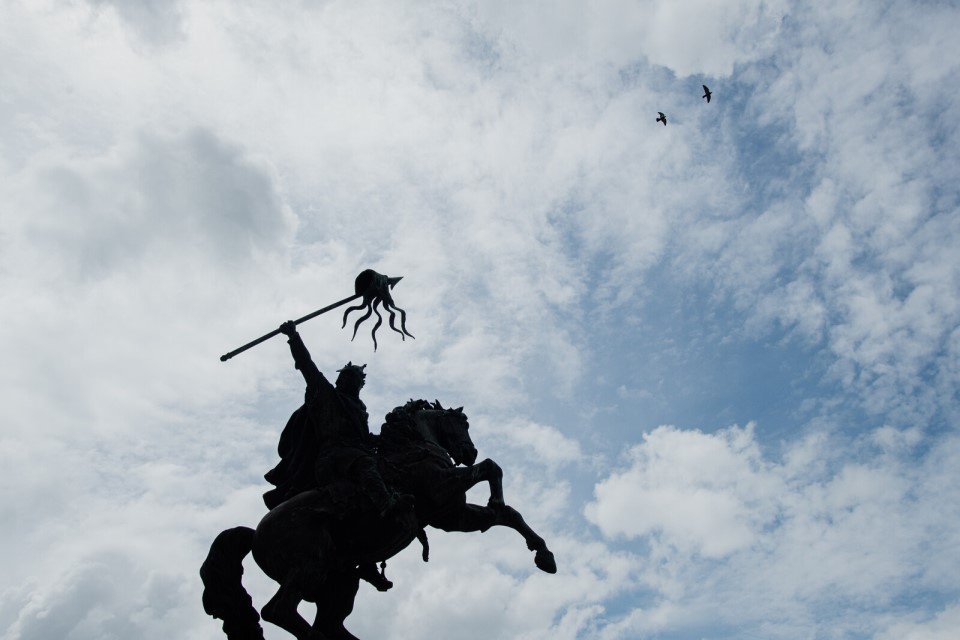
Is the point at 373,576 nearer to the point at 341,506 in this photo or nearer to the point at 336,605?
the point at 336,605

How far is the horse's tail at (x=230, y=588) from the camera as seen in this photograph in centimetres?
1236

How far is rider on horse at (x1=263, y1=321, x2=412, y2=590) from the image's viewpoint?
1281 cm

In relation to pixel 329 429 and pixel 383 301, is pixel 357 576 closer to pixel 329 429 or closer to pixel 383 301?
pixel 329 429

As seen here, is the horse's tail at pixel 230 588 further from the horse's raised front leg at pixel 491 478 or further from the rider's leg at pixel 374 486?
the horse's raised front leg at pixel 491 478

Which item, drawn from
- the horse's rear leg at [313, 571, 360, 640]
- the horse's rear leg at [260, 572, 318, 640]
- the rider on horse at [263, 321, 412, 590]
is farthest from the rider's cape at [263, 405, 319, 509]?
the horse's rear leg at [260, 572, 318, 640]

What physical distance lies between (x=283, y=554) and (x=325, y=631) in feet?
5.25

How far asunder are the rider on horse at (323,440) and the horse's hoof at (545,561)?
2007mm

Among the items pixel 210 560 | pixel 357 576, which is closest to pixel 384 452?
pixel 357 576

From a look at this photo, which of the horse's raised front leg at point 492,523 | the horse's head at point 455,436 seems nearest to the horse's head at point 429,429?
the horse's head at point 455,436

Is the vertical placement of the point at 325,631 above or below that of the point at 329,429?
below

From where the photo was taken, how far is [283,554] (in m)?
11.9

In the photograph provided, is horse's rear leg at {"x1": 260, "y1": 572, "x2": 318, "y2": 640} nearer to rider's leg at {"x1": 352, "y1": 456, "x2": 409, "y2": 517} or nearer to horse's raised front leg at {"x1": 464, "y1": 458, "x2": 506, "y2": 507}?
rider's leg at {"x1": 352, "y1": 456, "x2": 409, "y2": 517}

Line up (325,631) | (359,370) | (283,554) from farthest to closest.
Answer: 1. (359,370)
2. (325,631)
3. (283,554)

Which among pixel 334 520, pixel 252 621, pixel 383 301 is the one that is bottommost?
pixel 252 621
